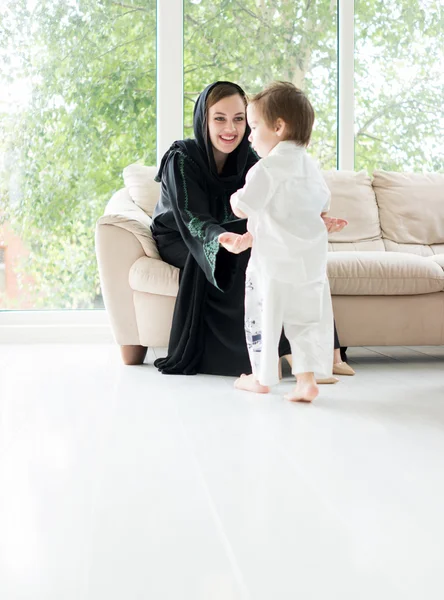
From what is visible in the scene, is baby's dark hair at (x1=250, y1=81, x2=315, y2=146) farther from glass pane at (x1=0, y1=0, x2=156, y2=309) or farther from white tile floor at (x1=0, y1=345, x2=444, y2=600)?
glass pane at (x1=0, y1=0, x2=156, y2=309)

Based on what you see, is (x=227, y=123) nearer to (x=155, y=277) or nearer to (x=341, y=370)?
(x=155, y=277)

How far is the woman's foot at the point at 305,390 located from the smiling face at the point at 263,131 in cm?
73

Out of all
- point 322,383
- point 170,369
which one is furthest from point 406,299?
point 170,369

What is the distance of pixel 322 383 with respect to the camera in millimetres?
2789

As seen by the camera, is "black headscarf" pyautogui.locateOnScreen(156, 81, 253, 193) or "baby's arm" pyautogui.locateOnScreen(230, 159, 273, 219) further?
"black headscarf" pyautogui.locateOnScreen(156, 81, 253, 193)

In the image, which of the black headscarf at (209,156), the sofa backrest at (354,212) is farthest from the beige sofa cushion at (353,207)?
the black headscarf at (209,156)

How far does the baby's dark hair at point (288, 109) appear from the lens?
235cm

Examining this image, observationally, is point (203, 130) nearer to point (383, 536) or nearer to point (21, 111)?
point (21, 111)

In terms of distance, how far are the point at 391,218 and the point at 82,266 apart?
5.82 ft

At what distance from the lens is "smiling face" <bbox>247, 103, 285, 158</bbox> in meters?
2.39

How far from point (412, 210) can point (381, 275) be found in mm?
864

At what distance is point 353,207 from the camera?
384cm

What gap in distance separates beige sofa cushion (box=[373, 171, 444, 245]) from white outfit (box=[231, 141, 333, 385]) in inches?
60.3

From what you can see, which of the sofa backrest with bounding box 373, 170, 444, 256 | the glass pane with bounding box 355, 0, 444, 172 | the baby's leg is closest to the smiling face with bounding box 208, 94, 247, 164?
the baby's leg
